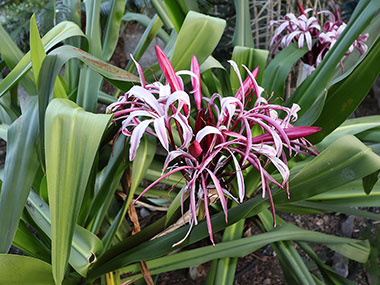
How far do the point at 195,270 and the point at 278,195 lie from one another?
18.6 inches

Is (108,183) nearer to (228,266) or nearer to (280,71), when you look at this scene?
(228,266)

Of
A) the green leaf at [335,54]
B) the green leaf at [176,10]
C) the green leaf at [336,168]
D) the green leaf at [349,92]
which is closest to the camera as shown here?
the green leaf at [336,168]

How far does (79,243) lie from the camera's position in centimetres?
57

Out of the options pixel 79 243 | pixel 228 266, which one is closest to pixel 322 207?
pixel 228 266

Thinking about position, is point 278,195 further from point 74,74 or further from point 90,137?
point 74,74

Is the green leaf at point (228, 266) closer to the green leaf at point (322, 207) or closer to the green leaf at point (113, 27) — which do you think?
the green leaf at point (322, 207)

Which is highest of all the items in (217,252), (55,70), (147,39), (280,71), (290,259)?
(55,70)

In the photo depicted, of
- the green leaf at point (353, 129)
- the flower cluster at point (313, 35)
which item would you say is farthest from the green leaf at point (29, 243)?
the flower cluster at point (313, 35)

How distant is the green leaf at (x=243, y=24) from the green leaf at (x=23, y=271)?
588 millimetres

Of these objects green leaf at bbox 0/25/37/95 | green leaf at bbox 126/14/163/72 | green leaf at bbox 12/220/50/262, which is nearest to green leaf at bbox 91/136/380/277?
green leaf at bbox 12/220/50/262

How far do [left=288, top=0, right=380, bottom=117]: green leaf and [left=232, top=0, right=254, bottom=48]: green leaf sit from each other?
0.20 meters

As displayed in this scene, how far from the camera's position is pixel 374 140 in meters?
0.67

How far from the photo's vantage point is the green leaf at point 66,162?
1.32ft

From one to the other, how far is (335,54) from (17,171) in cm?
51
